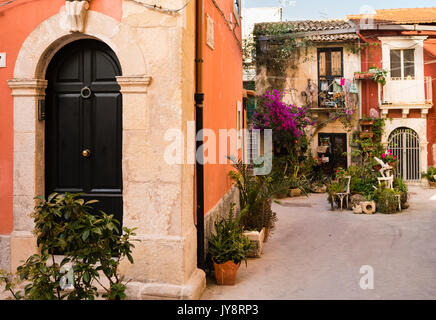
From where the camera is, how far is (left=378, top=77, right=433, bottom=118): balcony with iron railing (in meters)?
14.3

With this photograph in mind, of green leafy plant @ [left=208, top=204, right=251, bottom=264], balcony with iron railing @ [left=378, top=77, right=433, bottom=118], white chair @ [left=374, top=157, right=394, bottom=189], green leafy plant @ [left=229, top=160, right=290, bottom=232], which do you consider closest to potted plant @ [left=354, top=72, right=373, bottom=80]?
balcony with iron railing @ [left=378, top=77, right=433, bottom=118]

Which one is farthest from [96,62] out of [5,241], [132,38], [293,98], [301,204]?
[293,98]

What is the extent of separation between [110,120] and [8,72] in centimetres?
126

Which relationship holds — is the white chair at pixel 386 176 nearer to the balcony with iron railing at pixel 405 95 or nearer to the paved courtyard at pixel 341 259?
the paved courtyard at pixel 341 259

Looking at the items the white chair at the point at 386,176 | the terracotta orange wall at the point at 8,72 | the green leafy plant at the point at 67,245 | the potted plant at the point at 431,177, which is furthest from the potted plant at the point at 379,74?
the green leafy plant at the point at 67,245

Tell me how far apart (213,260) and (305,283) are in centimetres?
112

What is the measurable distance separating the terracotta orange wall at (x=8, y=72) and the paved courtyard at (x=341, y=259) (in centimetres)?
243

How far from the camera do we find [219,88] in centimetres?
621

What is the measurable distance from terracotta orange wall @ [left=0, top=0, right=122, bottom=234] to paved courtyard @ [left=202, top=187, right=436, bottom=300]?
95.7 inches

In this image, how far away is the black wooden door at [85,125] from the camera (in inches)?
172

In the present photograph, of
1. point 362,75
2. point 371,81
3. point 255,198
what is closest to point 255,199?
point 255,198

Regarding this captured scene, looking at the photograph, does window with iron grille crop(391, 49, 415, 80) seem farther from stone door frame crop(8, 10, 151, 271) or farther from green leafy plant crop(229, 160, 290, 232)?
stone door frame crop(8, 10, 151, 271)

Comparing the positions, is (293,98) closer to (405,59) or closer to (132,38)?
(405,59)
